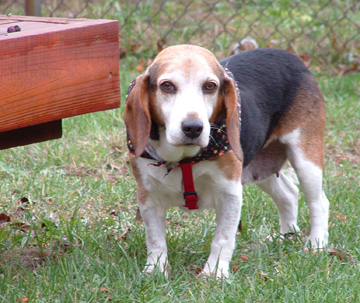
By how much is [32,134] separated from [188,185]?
0.81m

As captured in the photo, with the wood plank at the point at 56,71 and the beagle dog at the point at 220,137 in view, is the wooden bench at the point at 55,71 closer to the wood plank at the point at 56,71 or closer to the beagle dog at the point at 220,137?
the wood plank at the point at 56,71

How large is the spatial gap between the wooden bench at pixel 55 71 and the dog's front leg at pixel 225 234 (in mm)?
897

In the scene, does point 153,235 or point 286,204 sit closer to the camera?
point 153,235

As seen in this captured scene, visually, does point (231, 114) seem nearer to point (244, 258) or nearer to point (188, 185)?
point (188, 185)

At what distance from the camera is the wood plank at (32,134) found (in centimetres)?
266

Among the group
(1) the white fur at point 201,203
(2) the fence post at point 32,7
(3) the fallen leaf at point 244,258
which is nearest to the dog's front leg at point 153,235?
(1) the white fur at point 201,203

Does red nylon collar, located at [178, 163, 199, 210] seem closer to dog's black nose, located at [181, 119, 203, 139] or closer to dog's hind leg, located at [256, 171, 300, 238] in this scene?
dog's black nose, located at [181, 119, 203, 139]

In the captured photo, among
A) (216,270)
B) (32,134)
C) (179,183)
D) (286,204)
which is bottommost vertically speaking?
(286,204)

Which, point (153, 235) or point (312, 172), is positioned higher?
point (312, 172)

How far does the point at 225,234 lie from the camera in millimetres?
3055

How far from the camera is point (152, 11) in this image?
7.97 meters

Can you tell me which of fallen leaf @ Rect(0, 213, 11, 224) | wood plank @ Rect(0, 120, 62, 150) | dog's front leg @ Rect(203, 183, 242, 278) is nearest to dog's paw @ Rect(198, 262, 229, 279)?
dog's front leg @ Rect(203, 183, 242, 278)

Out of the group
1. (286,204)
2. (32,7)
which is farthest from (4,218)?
(32,7)

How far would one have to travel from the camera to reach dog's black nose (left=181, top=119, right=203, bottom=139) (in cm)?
254
